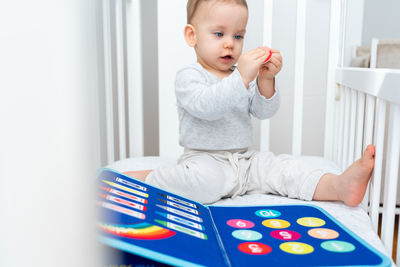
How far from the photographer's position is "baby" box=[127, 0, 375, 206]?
790 mm

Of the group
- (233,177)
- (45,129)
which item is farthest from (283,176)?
(45,129)

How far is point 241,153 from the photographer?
964 millimetres

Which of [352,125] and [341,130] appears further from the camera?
[341,130]

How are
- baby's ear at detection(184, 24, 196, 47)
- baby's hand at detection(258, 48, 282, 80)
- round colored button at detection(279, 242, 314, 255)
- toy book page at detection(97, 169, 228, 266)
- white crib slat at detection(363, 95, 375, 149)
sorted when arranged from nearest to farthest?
toy book page at detection(97, 169, 228, 266) < round colored button at detection(279, 242, 314, 255) < white crib slat at detection(363, 95, 375, 149) < baby's hand at detection(258, 48, 282, 80) < baby's ear at detection(184, 24, 196, 47)

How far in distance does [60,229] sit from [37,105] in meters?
0.07

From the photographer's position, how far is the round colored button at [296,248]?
52 cm

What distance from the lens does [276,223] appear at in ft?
2.06

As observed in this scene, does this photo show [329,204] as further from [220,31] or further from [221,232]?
[220,31]

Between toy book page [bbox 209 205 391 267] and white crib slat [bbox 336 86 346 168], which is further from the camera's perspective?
white crib slat [bbox 336 86 346 168]

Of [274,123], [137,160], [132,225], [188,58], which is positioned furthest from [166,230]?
[274,123]

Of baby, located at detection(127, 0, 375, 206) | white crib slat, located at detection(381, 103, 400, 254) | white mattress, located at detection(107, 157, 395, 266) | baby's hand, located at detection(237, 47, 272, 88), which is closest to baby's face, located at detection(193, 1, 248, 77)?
baby, located at detection(127, 0, 375, 206)

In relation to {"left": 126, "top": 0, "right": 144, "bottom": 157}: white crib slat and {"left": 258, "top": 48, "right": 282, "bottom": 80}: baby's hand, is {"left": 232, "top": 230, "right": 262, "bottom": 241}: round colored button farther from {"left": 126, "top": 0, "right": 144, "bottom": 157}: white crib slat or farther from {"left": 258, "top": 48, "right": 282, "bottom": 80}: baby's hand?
{"left": 126, "top": 0, "right": 144, "bottom": 157}: white crib slat

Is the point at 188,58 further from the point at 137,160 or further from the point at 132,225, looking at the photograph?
the point at 132,225

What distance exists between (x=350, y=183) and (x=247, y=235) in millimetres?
255
